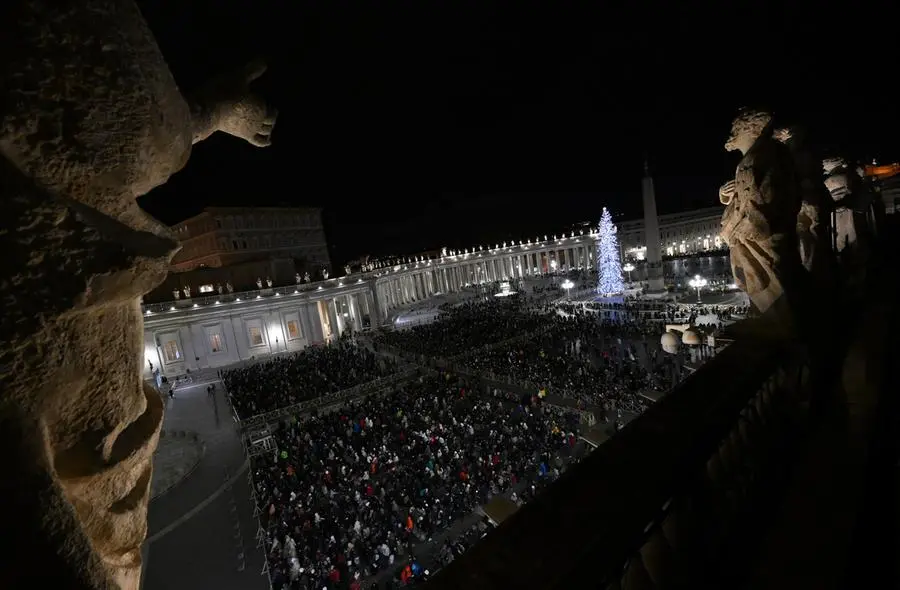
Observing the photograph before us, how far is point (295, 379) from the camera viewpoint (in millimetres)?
25391

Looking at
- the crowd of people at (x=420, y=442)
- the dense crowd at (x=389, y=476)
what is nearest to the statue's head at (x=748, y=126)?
the crowd of people at (x=420, y=442)

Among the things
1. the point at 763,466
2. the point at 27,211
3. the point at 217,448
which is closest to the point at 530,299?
the point at 217,448

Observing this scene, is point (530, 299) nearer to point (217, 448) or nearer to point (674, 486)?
point (217, 448)

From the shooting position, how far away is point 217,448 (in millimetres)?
17453

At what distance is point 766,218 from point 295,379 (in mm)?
24651

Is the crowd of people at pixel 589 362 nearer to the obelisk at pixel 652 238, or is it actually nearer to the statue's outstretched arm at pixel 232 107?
the statue's outstretched arm at pixel 232 107

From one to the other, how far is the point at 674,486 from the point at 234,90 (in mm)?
2855

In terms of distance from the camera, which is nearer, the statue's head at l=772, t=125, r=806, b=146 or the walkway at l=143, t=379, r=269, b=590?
the statue's head at l=772, t=125, r=806, b=146

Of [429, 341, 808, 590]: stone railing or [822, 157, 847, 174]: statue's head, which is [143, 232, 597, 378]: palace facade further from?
[822, 157, 847, 174]: statue's head

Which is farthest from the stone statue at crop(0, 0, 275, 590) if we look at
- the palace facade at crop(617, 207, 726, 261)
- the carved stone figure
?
the palace facade at crop(617, 207, 726, 261)

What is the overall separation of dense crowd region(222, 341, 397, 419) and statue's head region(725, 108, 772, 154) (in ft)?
69.4

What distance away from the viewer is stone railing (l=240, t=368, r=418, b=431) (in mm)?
19531

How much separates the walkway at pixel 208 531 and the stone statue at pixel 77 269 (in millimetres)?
10392

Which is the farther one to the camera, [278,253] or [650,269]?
[278,253]
